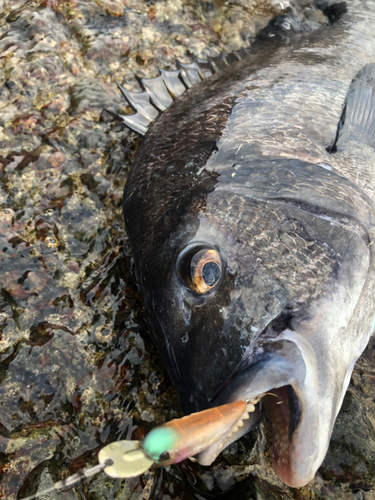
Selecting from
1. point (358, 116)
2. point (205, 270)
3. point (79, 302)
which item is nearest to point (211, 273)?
point (205, 270)

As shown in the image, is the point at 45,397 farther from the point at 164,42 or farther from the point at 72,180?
the point at 164,42

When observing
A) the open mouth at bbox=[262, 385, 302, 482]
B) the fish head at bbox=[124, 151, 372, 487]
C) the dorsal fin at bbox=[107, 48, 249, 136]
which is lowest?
the open mouth at bbox=[262, 385, 302, 482]

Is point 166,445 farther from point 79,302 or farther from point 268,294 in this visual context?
point 79,302

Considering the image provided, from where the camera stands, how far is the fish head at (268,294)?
4.97ft

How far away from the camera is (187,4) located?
14.9ft

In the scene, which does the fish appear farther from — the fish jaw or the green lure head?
the green lure head

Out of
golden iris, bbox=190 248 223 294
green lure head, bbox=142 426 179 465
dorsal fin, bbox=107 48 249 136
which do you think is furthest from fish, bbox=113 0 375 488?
dorsal fin, bbox=107 48 249 136

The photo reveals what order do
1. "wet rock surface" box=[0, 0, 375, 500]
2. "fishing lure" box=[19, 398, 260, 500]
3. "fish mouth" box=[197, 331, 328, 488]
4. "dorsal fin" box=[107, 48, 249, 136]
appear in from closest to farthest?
"fishing lure" box=[19, 398, 260, 500]
"fish mouth" box=[197, 331, 328, 488]
"wet rock surface" box=[0, 0, 375, 500]
"dorsal fin" box=[107, 48, 249, 136]

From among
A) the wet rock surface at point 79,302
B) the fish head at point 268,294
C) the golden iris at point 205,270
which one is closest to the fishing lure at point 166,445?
the fish head at point 268,294

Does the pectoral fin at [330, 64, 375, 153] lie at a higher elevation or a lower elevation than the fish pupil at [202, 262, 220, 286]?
lower

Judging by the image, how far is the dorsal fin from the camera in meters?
3.12

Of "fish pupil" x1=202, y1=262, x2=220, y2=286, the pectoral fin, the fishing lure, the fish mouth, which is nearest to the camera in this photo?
the fishing lure

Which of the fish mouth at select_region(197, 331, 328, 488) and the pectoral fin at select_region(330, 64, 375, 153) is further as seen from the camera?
the pectoral fin at select_region(330, 64, 375, 153)

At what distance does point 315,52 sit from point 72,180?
2370mm
